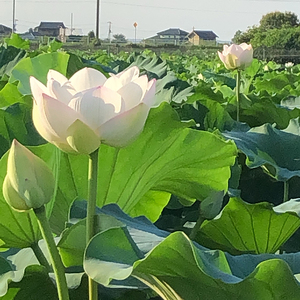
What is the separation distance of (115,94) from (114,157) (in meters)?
0.19

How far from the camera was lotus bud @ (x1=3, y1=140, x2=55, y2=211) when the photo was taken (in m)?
0.46

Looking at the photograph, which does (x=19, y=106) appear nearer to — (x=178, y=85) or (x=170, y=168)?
(x=170, y=168)

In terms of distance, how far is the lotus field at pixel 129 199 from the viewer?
0.44 m

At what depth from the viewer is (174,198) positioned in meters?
0.84

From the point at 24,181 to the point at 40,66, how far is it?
62cm

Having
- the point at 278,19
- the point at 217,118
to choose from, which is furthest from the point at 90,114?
the point at 278,19

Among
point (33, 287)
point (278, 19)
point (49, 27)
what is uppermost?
point (278, 19)

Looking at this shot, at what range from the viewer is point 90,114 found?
473 mm

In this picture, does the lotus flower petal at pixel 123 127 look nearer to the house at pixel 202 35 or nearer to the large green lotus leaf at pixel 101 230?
the large green lotus leaf at pixel 101 230

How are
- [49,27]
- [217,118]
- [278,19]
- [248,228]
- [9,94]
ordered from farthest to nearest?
[49,27], [278,19], [217,118], [9,94], [248,228]

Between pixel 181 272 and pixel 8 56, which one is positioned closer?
pixel 181 272

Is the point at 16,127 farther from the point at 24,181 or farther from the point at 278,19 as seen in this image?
the point at 278,19

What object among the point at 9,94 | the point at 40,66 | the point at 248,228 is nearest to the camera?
the point at 248,228

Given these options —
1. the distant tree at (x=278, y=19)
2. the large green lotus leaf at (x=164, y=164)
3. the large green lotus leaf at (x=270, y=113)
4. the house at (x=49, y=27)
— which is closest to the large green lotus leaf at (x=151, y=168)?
→ the large green lotus leaf at (x=164, y=164)
